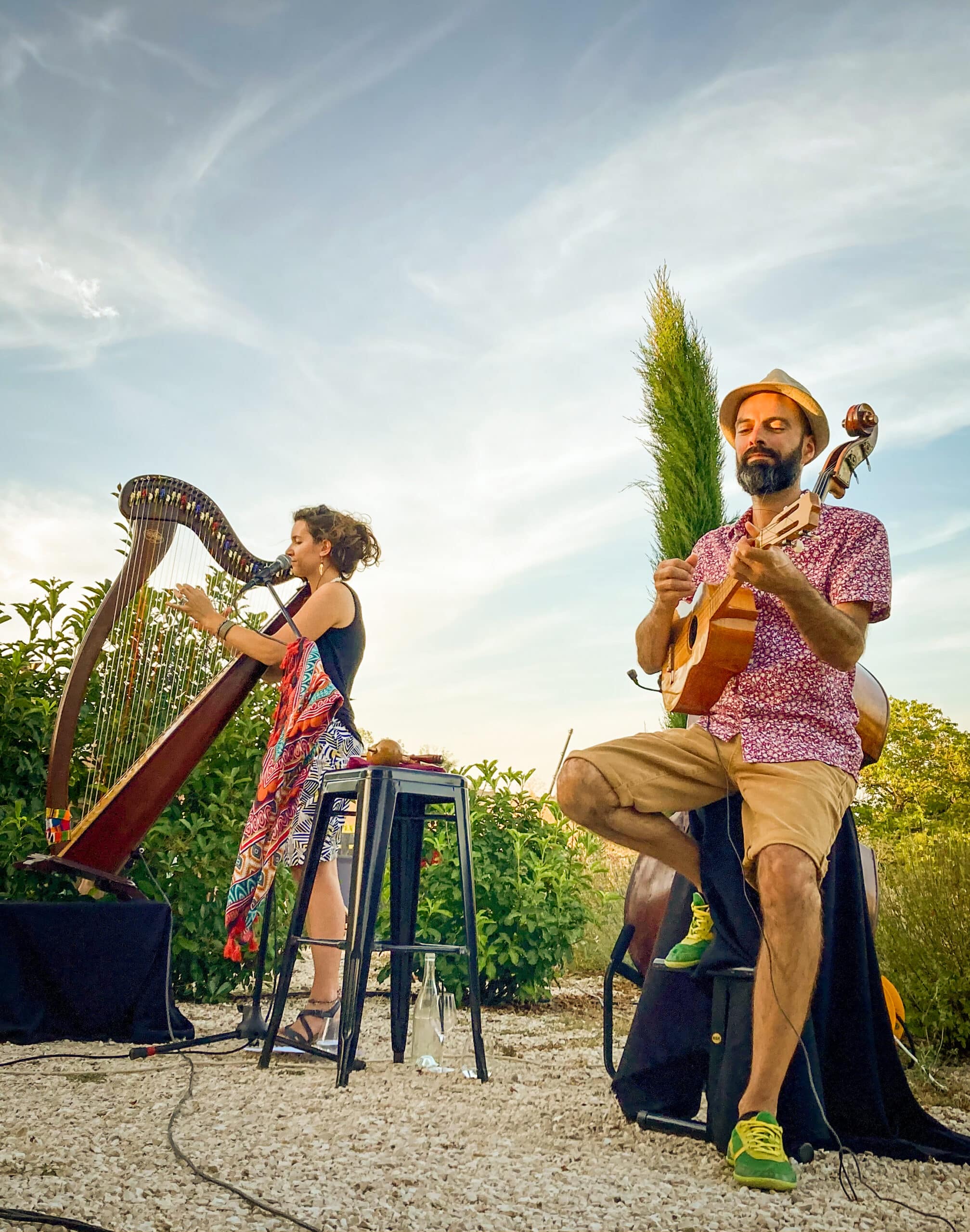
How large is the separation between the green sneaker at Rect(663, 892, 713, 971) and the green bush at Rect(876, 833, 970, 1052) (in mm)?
1431

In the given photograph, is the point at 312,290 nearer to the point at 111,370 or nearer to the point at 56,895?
the point at 111,370

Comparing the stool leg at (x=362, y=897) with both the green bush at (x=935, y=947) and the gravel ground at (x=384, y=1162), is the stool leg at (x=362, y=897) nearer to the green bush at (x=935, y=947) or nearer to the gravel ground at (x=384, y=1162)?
the gravel ground at (x=384, y=1162)

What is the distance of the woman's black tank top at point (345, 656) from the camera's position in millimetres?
3256

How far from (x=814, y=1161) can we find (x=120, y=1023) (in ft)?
7.60

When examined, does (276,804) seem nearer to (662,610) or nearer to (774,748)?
(662,610)

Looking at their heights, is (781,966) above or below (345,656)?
below

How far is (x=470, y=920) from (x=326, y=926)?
0.55m

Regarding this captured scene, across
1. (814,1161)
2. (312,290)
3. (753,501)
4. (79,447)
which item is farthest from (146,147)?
(814,1161)

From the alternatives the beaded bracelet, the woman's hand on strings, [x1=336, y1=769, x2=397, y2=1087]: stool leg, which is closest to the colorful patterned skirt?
[x1=336, y1=769, x2=397, y2=1087]: stool leg

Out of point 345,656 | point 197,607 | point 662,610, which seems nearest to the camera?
point 662,610

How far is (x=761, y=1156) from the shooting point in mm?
1764

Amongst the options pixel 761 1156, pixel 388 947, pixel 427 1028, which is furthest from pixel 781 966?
pixel 427 1028

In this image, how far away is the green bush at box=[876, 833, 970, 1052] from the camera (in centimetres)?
322

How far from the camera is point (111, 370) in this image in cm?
518
